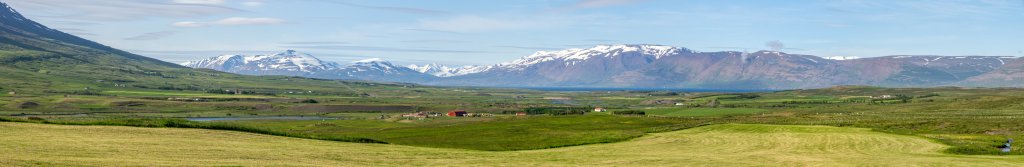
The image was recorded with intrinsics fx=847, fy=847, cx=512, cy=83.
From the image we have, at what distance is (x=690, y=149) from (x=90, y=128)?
37513mm

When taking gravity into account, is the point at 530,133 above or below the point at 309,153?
below

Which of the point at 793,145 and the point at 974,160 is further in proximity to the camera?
the point at 793,145

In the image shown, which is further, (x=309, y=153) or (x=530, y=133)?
(x=530, y=133)

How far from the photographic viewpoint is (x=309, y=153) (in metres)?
41.4

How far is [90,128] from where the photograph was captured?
47156mm

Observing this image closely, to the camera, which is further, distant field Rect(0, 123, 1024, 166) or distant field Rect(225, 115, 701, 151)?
distant field Rect(225, 115, 701, 151)

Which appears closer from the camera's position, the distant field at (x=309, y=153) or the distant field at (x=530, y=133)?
the distant field at (x=309, y=153)

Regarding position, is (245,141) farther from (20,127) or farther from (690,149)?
(690,149)

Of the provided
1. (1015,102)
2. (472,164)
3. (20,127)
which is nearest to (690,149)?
(472,164)

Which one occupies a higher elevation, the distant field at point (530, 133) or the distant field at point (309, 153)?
the distant field at point (309, 153)

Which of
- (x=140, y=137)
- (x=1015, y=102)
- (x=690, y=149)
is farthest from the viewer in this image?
(x=1015, y=102)

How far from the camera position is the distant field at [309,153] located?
33594mm

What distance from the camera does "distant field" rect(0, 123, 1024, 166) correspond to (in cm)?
3359

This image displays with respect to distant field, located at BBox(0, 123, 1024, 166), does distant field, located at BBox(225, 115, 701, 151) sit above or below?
below
